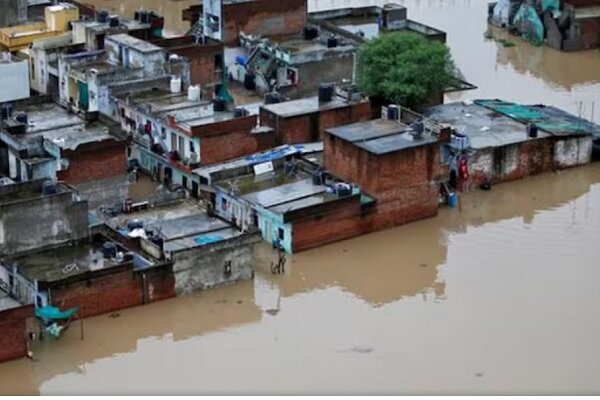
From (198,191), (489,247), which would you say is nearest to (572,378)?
(489,247)

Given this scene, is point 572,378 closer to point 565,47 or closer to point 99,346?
point 99,346

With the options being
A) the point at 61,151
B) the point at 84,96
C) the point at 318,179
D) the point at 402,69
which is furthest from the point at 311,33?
the point at 61,151

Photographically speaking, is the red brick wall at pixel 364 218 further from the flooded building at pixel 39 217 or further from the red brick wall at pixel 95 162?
the flooded building at pixel 39 217

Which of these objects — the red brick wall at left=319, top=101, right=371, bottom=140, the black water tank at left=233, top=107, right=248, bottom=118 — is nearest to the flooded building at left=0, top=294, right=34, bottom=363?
the black water tank at left=233, top=107, right=248, bottom=118

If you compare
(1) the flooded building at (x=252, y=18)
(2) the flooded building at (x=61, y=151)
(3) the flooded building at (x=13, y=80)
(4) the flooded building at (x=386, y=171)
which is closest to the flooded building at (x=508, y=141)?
(4) the flooded building at (x=386, y=171)

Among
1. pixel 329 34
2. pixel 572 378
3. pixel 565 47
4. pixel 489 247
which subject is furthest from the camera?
pixel 565 47
